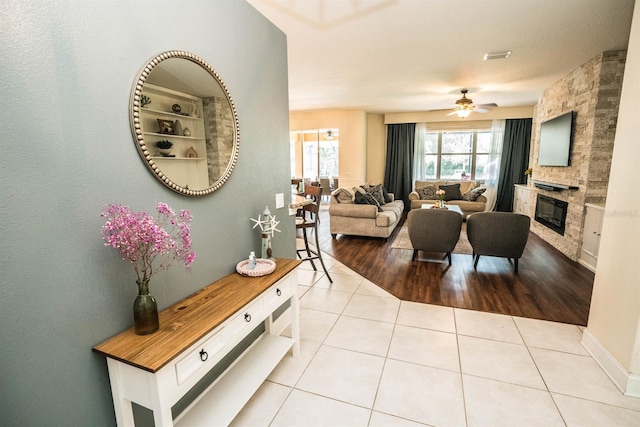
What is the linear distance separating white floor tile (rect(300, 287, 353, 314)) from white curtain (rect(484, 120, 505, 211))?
610 centimetres

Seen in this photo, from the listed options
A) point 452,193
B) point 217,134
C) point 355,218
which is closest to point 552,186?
point 452,193

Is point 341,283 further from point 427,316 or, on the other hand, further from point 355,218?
point 355,218

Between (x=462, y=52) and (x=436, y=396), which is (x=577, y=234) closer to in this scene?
(x=462, y=52)

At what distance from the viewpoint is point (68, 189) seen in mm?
1037

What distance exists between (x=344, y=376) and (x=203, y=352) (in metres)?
1.08

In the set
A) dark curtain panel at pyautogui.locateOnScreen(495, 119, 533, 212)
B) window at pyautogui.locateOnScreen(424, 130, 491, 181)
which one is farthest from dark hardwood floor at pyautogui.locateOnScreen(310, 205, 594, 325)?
window at pyautogui.locateOnScreen(424, 130, 491, 181)

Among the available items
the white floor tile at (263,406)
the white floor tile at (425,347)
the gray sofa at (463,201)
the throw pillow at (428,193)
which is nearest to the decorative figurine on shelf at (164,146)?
the white floor tile at (263,406)

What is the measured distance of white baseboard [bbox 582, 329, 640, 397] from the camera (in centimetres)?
179

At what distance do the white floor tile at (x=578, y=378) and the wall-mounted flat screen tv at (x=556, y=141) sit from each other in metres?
3.42

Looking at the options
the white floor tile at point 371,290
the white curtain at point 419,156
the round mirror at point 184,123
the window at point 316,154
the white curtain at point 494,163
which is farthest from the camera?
the white curtain at point 419,156

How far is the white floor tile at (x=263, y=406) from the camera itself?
65.7 inches

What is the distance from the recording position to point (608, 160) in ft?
12.4

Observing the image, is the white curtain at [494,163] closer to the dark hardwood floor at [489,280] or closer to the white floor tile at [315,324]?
the dark hardwood floor at [489,280]

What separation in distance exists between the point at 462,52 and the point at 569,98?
7.41 ft
